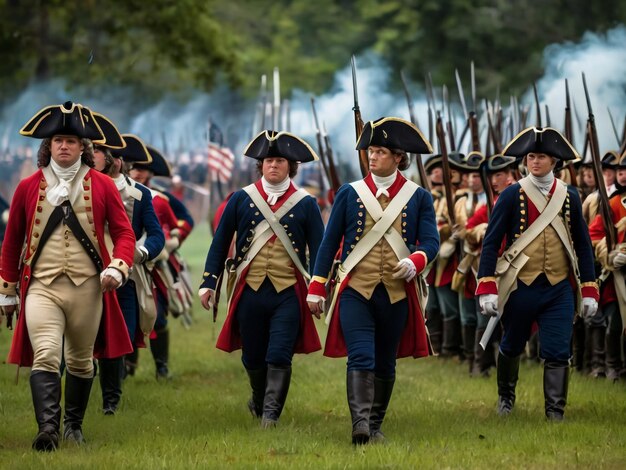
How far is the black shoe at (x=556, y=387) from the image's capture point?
8836 mm

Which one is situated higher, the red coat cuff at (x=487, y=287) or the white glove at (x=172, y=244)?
A: the white glove at (x=172, y=244)

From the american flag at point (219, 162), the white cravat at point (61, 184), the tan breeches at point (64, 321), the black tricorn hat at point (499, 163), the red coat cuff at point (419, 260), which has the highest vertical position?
the american flag at point (219, 162)

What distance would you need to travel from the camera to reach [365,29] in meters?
41.8

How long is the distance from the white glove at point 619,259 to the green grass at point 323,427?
92cm

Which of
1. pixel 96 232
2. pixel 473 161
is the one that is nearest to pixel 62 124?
pixel 96 232

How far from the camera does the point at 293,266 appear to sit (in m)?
8.93

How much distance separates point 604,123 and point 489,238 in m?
11.7

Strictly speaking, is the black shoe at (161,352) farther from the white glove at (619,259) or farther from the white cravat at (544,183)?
the white cravat at (544,183)

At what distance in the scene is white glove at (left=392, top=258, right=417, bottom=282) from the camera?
806cm

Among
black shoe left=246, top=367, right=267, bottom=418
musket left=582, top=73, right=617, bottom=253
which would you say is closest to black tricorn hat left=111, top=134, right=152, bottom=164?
black shoe left=246, top=367, right=267, bottom=418

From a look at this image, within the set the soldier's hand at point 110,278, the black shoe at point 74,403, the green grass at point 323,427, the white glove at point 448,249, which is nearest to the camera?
the green grass at point 323,427

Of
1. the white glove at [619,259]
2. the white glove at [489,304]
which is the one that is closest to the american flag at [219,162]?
the white glove at [619,259]

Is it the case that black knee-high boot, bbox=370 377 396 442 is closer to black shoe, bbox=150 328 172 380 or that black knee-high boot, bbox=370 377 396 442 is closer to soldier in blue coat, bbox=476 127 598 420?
soldier in blue coat, bbox=476 127 598 420

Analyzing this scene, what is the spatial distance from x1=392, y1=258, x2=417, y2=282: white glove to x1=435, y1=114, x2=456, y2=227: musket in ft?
11.0
